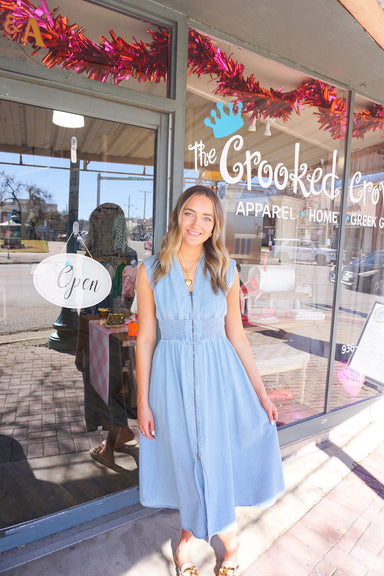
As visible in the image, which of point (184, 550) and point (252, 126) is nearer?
point (184, 550)

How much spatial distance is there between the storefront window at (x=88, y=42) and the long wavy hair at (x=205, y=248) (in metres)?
0.82

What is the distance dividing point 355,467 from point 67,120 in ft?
9.76

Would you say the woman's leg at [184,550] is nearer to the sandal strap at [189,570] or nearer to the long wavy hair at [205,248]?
the sandal strap at [189,570]

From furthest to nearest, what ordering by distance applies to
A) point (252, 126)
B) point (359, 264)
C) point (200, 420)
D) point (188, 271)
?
point (359, 264)
point (252, 126)
point (188, 271)
point (200, 420)

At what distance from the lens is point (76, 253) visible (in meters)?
2.44

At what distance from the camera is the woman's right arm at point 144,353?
1.76 meters

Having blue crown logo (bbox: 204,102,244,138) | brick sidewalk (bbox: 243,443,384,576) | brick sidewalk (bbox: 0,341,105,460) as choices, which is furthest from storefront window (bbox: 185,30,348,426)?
brick sidewalk (bbox: 0,341,105,460)

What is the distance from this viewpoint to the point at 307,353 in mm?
3553

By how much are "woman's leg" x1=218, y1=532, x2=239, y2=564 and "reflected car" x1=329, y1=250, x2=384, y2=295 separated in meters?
2.63

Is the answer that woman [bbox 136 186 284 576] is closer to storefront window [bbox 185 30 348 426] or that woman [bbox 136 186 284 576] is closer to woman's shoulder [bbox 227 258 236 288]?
woman's shoulder [bbox 227 258 236 288]

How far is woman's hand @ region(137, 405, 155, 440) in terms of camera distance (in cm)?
175

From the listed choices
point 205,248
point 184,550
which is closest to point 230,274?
point 205,248

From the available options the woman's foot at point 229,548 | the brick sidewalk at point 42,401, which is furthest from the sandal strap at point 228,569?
the brick sidewalk at point 42,401

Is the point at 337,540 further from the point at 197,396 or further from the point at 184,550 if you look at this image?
the point at 197,396
